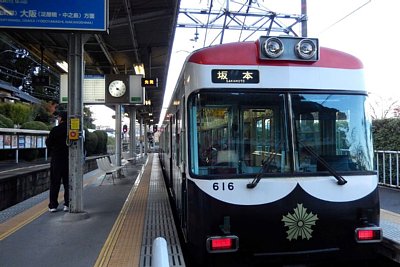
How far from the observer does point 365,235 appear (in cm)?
446

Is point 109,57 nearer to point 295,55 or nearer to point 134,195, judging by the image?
point 134,195

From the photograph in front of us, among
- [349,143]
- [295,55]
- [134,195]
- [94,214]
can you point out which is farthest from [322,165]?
[134,195]

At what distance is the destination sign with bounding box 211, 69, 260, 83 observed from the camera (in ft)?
14.7

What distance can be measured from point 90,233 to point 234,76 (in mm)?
3301

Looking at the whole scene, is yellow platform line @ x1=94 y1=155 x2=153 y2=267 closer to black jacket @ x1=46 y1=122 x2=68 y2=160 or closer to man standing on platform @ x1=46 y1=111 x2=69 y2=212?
man standing on platform @ x1=46 y1=111 x2=69 y2=212

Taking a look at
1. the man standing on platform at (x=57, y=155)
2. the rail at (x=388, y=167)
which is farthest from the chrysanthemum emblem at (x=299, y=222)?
the rail at (x=388, y=167)

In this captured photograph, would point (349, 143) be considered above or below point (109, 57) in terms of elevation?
below

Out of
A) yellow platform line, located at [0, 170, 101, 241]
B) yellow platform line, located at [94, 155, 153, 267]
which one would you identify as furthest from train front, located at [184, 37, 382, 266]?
yellow platform line, located at [0, 170, 101, 241]

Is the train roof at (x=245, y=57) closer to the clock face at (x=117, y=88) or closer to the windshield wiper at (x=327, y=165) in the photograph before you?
the windshield wiper at (x=327, y=165)

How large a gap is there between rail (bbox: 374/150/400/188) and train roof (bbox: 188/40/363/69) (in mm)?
5320

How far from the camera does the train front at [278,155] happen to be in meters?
4.33

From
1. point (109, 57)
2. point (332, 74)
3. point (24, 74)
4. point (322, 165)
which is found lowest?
point (322, 165)

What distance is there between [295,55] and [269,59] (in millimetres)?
308

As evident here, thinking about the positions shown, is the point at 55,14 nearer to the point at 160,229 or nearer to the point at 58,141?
the point at 58,141
